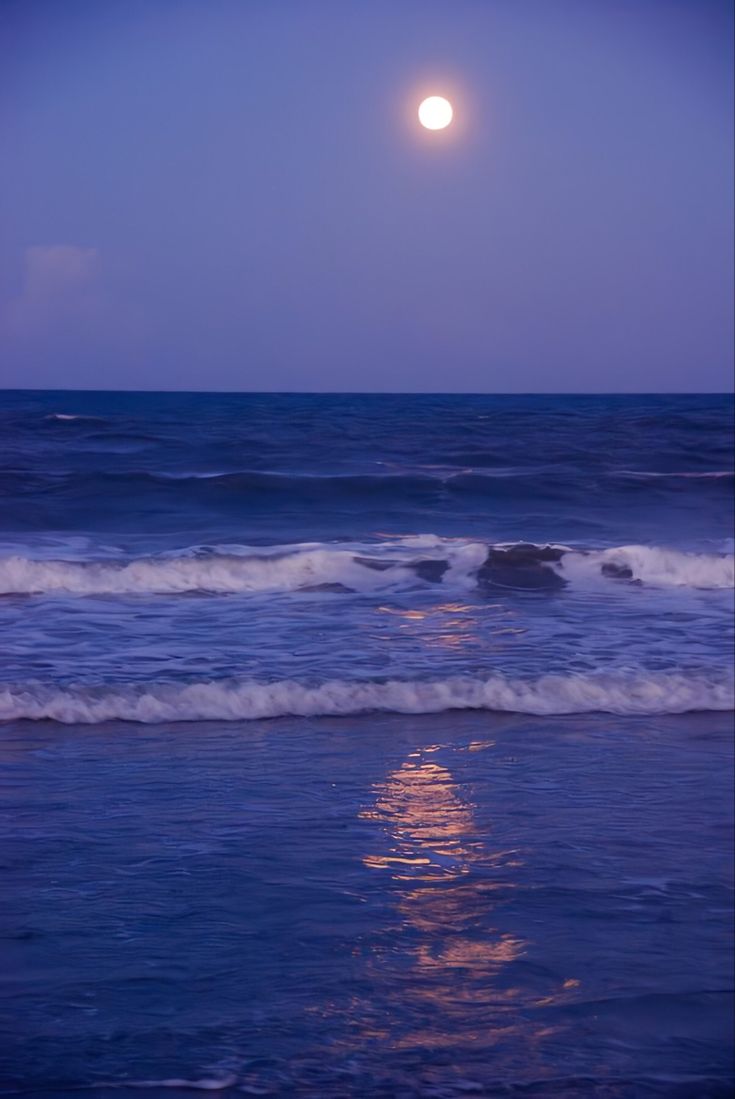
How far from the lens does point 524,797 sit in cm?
342

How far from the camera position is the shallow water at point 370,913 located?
2105mm

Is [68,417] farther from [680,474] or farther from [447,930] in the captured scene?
[447,930]

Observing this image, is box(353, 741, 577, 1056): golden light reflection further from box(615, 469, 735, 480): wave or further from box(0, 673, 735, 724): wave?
box(615, 469, 735, 480): wave

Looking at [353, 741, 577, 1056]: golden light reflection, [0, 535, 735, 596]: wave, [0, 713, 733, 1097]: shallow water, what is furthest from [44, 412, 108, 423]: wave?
[353, 741, 577, 1056]: golden light reflection

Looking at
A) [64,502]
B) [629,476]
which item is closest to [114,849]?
[64,502]

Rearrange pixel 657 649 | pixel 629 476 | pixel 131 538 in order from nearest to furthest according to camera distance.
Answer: pixel 657 649 < pixel 131 538 < pixel 629 476

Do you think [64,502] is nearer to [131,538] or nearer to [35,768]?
[131,538]

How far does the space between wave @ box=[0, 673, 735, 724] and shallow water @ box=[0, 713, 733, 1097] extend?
0.26 meters

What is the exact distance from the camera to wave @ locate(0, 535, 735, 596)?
6.73 m

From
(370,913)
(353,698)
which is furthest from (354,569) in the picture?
(370,913)

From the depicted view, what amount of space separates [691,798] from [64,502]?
6.57 metres

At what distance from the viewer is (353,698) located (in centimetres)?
448

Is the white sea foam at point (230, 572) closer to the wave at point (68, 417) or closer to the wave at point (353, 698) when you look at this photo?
the wave at point (353, 698)

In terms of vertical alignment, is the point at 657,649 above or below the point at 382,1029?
above
